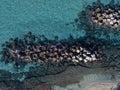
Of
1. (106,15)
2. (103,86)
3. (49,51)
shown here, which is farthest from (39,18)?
(103,86)

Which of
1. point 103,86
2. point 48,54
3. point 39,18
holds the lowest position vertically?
point 103,86

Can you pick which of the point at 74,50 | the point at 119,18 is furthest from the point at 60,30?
the point at 119,18

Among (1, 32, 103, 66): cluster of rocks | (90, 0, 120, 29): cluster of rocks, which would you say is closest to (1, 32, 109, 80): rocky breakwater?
(1, 32, 103, 66): cluster of rocks

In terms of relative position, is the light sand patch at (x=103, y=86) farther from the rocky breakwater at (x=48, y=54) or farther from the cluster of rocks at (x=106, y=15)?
the cluster of rocks at (x=106, y=15)

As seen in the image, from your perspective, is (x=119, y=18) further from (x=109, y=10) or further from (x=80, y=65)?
(x=80, y=65)

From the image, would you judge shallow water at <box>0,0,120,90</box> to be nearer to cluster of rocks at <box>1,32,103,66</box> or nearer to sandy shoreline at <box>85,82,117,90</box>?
cluster of rocks at <box>1,32,103,66</box>

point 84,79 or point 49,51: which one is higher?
point 49,51

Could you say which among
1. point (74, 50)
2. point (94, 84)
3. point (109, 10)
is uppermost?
point (109, 10)

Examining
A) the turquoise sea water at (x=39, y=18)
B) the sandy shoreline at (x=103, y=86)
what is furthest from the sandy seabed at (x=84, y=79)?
the turquoise sea water at (x=39, y=18)

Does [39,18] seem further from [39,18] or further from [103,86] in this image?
[103,86]
